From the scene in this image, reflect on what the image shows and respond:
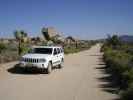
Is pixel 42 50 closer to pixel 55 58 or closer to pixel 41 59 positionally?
pixel 55 58

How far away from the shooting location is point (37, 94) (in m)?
12.0

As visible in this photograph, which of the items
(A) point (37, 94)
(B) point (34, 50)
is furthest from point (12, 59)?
(A) point (37, 94)

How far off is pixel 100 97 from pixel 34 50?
10.9 meters

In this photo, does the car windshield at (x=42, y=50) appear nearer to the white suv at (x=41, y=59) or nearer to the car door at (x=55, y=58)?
the white suv at (x=41, y=59)

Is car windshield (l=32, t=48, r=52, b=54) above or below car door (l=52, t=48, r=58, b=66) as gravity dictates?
above

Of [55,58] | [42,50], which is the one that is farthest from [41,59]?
[55,58]

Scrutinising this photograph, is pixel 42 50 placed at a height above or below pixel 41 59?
above

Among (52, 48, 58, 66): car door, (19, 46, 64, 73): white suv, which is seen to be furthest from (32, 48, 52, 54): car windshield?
(52, 48, 58, 66): car door

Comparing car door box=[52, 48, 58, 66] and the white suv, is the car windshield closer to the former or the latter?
the white suv

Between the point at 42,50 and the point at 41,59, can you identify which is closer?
the point at 41,59

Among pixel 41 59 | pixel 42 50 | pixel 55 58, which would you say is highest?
pixel 42 50

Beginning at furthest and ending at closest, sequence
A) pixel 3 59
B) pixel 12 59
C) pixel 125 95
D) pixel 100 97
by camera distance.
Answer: pixel 12 59, pixel 3 59, pixel 100 97, pixel 125 95

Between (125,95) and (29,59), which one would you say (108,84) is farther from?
(29,59)

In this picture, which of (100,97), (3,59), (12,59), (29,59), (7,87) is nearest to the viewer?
(100,97)
